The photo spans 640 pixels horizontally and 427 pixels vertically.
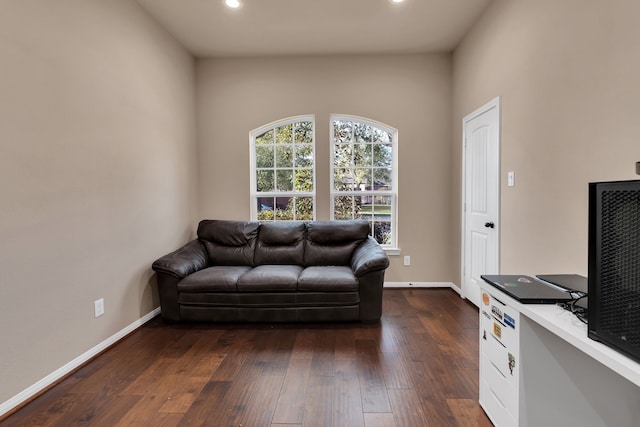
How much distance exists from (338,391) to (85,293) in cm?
196

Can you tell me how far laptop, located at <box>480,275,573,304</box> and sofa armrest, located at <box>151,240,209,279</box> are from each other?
2.61 m

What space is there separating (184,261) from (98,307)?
2.76ft

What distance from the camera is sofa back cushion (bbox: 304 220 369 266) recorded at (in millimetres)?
3635

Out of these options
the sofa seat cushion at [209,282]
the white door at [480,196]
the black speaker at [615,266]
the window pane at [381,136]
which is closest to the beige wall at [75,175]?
the sofa seat cushion at [209,282]

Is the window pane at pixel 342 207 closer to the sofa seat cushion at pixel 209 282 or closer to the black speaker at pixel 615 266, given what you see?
the sofa seat cushion at pixel 209 282

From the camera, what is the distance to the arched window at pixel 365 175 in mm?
4223

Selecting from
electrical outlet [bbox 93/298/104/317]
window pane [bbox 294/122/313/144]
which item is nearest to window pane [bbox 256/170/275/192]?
window pane [bbox 294/122/313/144]

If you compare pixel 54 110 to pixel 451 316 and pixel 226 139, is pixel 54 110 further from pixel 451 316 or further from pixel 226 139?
pixel 451 316

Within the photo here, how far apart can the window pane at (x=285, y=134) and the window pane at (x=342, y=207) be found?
102 centimetres

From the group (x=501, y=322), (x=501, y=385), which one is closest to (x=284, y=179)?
(x=501, y=322)

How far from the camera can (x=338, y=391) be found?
1991 millimetres

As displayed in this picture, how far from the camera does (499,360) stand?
160 centimetres

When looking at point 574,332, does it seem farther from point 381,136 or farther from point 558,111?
point 381,136

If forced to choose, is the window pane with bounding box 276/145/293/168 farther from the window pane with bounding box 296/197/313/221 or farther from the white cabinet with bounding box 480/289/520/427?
the white cabinet with bounding box 480/289/520/427
